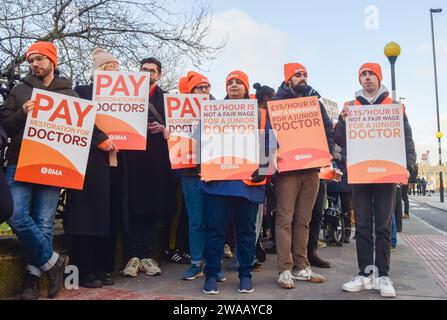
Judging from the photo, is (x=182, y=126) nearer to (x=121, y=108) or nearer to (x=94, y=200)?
(x=121, y=108)

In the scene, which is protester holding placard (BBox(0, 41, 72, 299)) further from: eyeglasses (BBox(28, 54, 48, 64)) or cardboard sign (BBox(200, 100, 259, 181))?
cardboard sign (BBox(200, 100, 259, 181))

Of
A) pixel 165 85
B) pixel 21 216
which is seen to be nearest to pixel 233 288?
pixel 21 216

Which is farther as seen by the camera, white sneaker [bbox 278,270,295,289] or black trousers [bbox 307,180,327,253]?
black trousers [bbox 307,180,327,253]

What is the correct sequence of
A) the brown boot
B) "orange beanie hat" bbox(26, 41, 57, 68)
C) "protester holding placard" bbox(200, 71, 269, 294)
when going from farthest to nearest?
the brown boot, "protester holding placard" bbox(200, 71, 269, 294), "orange beanie hat" bbox(26, 41, 57, 68)

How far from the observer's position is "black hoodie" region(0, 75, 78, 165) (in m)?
3.78

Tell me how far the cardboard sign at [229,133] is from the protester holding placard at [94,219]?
0.92 m

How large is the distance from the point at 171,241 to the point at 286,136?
2083mm

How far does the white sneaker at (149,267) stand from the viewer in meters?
4.80

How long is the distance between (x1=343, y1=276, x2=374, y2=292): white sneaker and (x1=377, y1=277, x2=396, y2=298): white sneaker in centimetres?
12

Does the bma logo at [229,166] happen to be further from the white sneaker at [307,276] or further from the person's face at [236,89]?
the white sneaker at [307,276]

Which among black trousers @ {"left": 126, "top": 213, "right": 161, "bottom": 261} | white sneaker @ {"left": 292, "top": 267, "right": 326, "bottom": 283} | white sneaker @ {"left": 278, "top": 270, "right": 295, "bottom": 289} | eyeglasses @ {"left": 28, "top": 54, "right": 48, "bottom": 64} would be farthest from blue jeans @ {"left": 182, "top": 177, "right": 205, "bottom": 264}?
eyeglasses @ {"left": 28, "top": 54, "right": 48, "bottom": 64}

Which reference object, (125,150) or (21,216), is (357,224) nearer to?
(125,150)

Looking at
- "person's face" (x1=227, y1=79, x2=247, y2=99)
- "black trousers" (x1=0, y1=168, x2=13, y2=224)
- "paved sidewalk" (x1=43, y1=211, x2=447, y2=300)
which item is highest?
"person's face" (x1=227, y1=79, x2=247, y2=99)

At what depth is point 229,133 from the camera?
4.25 meters
